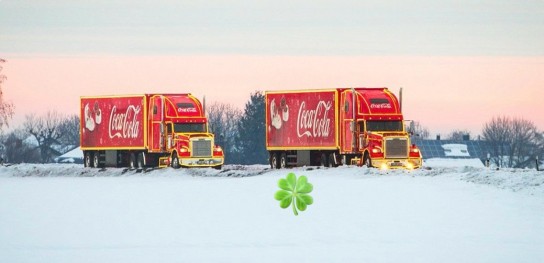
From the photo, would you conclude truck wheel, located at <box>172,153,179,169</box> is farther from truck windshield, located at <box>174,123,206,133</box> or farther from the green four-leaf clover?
the green four-leaf clover

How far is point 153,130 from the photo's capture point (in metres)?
63.1

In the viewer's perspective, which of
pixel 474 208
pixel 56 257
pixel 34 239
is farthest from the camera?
pixel 474 208

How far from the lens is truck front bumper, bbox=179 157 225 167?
6094 cm

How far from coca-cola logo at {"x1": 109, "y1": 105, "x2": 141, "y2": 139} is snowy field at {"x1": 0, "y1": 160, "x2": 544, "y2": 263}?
1545 centimetres

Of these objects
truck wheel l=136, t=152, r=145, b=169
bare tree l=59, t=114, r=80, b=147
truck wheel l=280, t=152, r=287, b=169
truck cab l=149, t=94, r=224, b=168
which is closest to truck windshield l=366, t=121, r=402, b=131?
truck wheel l=280, t=152, r=287, b=169

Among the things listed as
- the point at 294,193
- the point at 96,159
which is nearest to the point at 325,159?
the point at 96,159

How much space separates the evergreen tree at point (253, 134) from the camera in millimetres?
131250

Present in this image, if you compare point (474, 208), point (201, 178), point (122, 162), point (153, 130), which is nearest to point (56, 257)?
point (474, 208)

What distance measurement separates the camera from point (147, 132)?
6378cm

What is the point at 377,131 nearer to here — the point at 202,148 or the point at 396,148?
the point at 396,148

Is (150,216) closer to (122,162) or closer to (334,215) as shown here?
(334,215)

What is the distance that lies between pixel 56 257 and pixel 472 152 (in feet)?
467

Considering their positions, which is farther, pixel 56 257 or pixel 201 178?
pixel 201 178

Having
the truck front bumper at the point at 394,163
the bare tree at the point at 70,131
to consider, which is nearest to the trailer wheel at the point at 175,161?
the truck front bumper at the point at 394,163
